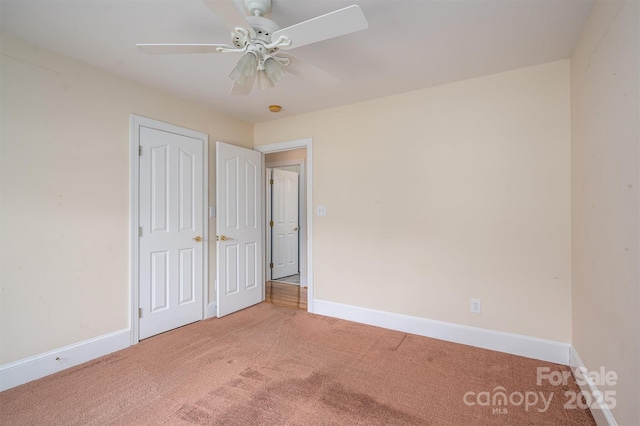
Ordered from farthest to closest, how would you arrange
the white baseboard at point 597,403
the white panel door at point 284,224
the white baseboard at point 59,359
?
the white panel door at point 284,224
the white baseboard at point 59,359
the white baseboard at point 597,403

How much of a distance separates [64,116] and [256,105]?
1685 millimetres

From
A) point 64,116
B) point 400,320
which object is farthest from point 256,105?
point 400,320

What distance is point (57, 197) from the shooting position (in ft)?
7.34

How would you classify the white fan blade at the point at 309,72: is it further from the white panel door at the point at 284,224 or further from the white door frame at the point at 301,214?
the white panel door at the point at 284,224

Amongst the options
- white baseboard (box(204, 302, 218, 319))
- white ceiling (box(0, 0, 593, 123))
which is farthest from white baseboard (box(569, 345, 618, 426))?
white baseboard (box(204, 302, 218, 319))

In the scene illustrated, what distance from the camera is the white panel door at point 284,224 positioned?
5285 mm

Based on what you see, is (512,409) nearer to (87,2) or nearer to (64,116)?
(87,2)

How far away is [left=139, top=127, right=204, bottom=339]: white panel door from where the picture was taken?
2.79 m

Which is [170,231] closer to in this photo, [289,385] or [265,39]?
[289,385]

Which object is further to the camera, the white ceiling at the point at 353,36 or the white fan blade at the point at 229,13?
the white ceiling at the point at 353,36

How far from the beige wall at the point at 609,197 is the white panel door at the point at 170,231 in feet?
10.9

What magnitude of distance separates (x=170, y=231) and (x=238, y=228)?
0.81 metres

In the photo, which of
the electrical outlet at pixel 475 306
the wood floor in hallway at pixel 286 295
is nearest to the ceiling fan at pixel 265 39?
the electrical outlet at pixel 475 306

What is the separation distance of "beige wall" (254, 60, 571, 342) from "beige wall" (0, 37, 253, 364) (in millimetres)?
1985
